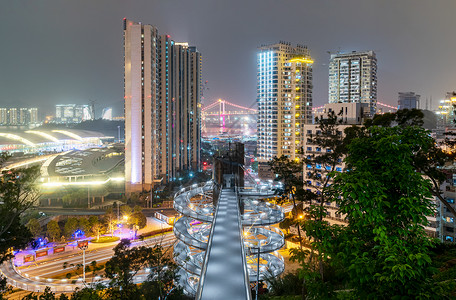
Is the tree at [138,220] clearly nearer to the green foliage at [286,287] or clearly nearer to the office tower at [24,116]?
the green foliage at [286,287]

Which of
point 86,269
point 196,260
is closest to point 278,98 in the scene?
point 86,269

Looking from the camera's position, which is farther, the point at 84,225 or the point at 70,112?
the point at 70,112

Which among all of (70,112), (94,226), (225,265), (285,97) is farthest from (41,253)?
(70,112)

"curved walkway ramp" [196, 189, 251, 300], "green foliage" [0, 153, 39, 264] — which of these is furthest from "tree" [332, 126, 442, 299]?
"green foliage" [0, 153, 39, 264]

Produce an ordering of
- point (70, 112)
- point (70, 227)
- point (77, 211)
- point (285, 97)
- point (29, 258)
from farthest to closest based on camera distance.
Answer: point (70, 112) < point (285, 97) < point (77, 211) < point (70, 227) < point (29, 258)

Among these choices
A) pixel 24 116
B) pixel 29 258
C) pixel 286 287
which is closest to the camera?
pixel 286 287

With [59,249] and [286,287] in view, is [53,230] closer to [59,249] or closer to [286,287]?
[59,249]

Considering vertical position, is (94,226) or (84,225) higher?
(84,225)
